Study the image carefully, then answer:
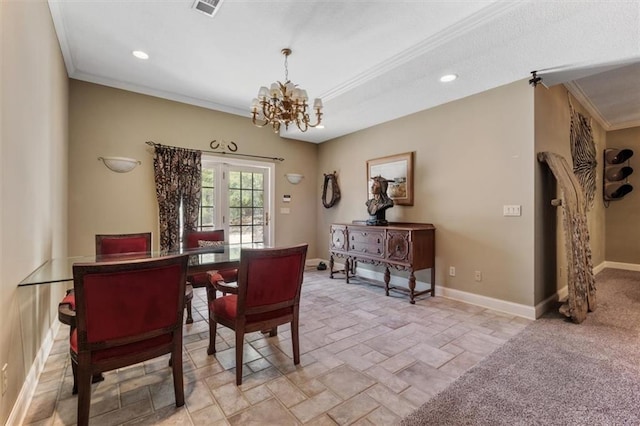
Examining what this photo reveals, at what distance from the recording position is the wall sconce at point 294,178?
5465mm

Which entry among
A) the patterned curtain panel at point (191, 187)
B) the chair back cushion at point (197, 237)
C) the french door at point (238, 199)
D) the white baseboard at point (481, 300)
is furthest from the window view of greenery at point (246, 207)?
the white baseboard at point (481, 300)

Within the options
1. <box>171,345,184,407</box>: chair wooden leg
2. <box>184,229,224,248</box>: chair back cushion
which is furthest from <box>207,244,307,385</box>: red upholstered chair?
<box>184,229,224,248</box>: chair back cushion

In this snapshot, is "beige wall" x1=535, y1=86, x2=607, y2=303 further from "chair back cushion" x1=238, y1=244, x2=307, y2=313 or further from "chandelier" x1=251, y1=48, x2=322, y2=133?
"chair back cushion" x1=238, y1=244, x2=307, y2=313

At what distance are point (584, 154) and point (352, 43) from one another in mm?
4085

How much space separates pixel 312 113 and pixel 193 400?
3925 mm

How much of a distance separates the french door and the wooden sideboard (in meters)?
1.67

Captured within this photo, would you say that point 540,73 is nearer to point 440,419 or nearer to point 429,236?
point 429,236

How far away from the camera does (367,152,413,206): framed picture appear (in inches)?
164

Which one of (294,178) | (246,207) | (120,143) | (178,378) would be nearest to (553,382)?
(178,378)

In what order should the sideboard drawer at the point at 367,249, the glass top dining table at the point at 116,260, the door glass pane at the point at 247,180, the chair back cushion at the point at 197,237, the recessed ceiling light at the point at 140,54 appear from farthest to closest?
1. the door glass pane at the point at 247,180
2. the sideboard drawer at the point at 367,249
3. the chair back cushion at the point at 197,237
4. the recessed ceiling light at the point at 140,54
5. the glass top dining table at the point at 116,260

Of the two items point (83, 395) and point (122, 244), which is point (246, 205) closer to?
point (122, 244)

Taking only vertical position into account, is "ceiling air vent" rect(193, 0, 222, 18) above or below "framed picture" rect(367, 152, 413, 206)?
above

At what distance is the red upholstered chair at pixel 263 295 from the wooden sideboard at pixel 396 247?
6.34 feet

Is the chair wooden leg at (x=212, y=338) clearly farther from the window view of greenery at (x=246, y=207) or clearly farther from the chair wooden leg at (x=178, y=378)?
the window view of greenery at (x=246, y=207)
